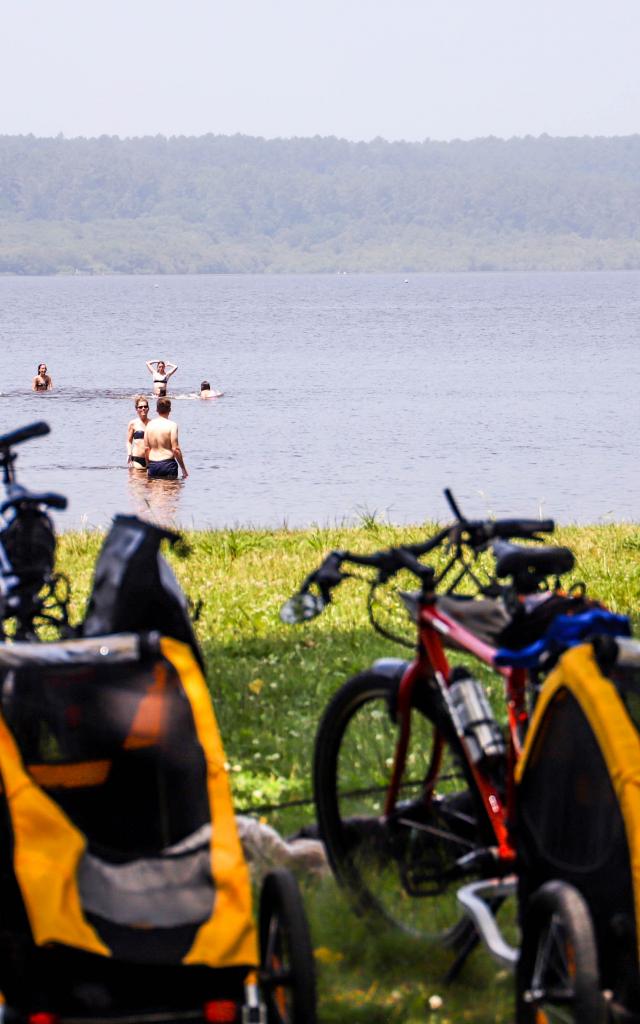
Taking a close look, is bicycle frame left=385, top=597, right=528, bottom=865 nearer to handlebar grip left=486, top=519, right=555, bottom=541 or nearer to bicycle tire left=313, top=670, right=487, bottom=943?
bicycle tire left=313, top=670, right=487, bottom=943

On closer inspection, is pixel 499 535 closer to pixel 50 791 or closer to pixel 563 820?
pixel 563 820

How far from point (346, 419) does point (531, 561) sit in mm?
49734

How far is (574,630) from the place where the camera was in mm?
3889

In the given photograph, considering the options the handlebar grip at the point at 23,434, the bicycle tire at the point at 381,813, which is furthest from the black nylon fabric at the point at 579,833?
the handlebar grip at the point at 23,434

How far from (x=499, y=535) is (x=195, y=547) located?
8.96 meters

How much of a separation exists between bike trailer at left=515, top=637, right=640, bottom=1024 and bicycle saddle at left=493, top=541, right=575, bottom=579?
53cm

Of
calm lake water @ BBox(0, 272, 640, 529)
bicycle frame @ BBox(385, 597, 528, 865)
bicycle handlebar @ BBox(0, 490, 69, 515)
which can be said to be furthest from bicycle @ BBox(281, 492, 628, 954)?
calm lake water @ BBox(0, 272, 640, 529)

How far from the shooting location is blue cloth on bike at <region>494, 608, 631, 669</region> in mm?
3865

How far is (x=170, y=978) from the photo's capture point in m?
3.64

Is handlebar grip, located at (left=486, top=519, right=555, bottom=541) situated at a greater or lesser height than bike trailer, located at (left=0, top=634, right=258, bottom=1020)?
greater

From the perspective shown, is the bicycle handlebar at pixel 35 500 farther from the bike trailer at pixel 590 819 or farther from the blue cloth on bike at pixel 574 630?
the bike trailer at pixel 590 819

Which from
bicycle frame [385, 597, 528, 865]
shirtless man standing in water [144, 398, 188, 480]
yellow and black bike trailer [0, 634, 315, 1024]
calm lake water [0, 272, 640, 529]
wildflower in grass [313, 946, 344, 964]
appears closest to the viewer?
yellow and black bike trailer [0, 634, 315, 1024]

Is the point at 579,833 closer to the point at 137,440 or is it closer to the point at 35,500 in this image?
the point at 35,500

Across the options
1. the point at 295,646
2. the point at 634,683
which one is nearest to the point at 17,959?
the point at 634,683
